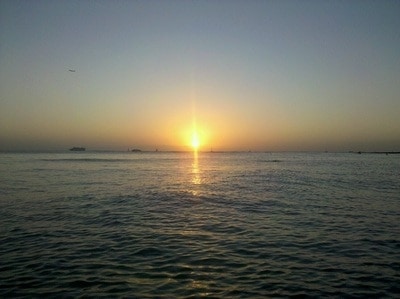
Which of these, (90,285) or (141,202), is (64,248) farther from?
(141,202)

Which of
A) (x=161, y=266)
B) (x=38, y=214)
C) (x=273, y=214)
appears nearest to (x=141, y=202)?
(x=38, y=214)

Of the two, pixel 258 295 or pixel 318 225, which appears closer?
pixel 258 295

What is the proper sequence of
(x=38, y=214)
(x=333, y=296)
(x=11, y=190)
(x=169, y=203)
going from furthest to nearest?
(x=11, y=190) → (x=169, y=203) → (x=38, y=214) → (x=333, y=296)

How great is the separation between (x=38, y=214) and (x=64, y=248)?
868 centimetres

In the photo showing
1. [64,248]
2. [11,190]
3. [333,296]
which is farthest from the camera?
[11,190]

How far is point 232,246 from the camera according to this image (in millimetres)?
14172

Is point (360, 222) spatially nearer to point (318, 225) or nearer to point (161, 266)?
point (318, 225)

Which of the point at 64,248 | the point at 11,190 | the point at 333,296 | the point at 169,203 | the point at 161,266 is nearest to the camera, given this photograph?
the point at 333,296

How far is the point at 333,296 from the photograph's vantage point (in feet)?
30.4

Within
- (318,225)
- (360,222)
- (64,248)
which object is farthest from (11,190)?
(360,222)

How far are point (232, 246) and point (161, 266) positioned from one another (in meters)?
3.77

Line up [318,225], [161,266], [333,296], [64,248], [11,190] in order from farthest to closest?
[11,190], [318,225], [64,248], [161,266], [333,296]

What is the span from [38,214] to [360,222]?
2015 centimetres

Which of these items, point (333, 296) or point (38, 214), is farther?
point (38, 214)
